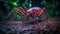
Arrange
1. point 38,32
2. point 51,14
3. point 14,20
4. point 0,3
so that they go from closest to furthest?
1. point 38,32
2. point 14,20
3. point 0,3
4. point 51,14

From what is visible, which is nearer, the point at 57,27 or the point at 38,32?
the point at 38,32

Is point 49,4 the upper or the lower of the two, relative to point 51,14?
upper

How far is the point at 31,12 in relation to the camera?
1.64m

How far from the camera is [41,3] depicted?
2164 millimetres

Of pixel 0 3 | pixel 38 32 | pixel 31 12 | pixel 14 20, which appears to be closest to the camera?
pixel 38 32

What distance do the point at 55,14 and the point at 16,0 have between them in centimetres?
79

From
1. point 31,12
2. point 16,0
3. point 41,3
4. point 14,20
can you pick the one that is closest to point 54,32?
point 31,12

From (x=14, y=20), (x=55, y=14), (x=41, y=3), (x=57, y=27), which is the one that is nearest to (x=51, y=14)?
(x=55, y=14)

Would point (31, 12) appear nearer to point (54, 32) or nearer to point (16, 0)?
point (54, 32)

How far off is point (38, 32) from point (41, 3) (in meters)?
0.78

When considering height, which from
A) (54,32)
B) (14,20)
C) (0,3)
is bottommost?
(54,32)

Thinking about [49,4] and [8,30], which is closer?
[8,30]

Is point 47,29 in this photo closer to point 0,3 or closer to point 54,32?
point 54,32

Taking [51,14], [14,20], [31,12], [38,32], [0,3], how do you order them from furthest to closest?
[51,14] < [0,3] < [14,20] < [31,12] < [38,32]
